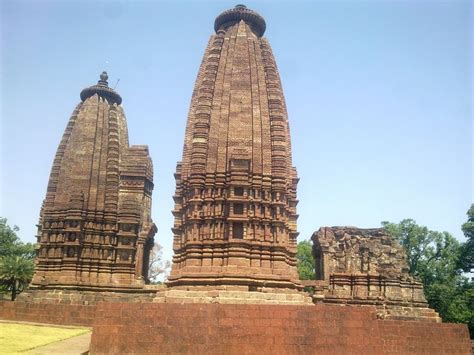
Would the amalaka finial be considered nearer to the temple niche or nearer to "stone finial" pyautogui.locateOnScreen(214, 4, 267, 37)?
"stone finial" pyautogui.locateOnScreen(214, 4, 267, 37)

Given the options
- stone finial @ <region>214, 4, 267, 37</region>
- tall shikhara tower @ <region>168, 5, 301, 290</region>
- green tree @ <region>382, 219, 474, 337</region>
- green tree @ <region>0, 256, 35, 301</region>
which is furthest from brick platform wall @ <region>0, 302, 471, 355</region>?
green tree @ <region>382, 219, 474, 337</region>

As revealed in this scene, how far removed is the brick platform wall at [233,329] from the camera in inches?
448

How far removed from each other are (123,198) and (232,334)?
1421cm

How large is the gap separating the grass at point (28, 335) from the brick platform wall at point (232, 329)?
2228 millimetres

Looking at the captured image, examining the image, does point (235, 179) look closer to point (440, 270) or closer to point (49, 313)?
point (49, 313)

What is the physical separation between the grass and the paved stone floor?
1.01ft

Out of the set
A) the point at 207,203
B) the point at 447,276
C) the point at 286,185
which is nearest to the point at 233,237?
the point at 207,203

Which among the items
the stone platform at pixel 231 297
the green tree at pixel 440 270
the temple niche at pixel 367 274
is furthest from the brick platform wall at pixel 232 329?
the green tree at pixel 440 270

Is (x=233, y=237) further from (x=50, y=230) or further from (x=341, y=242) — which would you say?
(x=50, y=230)

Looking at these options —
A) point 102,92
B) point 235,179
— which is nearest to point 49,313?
point 235,179

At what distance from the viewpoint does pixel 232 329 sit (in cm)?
1159

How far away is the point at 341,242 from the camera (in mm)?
23094

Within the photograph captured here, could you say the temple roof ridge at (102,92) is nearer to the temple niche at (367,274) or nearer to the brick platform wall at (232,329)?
the temple niche at (367,274)

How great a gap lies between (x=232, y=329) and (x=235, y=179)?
5.38 meters
